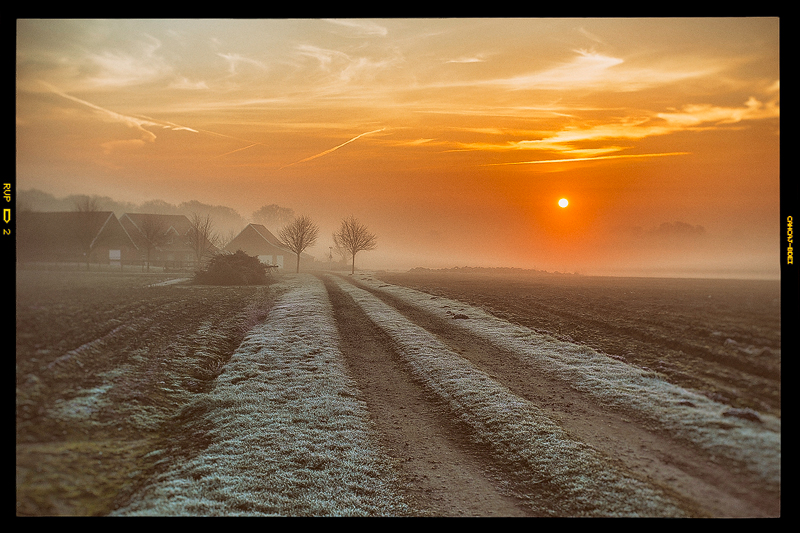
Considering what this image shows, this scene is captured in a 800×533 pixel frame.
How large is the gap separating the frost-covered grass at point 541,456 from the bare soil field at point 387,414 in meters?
0.04

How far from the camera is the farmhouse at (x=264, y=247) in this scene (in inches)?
492

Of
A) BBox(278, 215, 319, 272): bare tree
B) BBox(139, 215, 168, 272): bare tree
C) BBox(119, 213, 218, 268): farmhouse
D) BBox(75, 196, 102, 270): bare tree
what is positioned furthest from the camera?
BBox(278, 215, 319, 272): bare tree

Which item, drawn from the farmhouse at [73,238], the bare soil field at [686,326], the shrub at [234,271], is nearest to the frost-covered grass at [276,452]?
the shrub at [234,271]

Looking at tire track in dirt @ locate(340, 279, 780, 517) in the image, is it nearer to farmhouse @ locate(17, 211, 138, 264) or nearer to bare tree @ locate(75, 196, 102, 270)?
farmhouse @ locate(17, 211, 138, 264)

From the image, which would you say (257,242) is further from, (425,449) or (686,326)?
(686,326)

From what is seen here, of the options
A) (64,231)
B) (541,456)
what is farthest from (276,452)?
(64,231)

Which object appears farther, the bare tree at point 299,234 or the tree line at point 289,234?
the bare tree at point 299,234

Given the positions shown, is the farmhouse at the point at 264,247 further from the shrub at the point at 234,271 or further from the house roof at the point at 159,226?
the house roof at the point at 159,226

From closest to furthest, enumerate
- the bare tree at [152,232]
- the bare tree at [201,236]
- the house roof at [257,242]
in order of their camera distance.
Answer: the bare tree at [152,232], the bare tree at [201,236], the house roof at [257,242]

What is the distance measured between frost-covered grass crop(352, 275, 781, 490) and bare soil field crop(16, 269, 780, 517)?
1.5 inches

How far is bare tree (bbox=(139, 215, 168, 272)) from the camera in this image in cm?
1007

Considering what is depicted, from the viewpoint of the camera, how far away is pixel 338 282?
15.8m

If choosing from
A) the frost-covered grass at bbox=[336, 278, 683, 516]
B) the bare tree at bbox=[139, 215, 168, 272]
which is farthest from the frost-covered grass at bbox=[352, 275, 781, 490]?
the bare tree at bbox=[139, 215, 168, 272]
